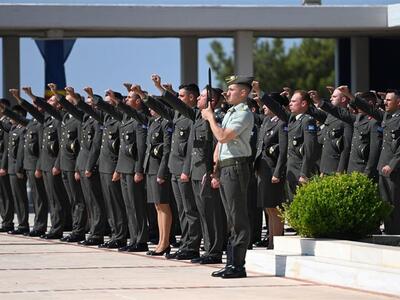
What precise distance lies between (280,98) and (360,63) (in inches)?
484

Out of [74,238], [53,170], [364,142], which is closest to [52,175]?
[53,170]

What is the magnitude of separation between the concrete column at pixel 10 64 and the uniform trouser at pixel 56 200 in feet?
27.7

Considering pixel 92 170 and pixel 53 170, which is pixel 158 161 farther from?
pixel 53 170

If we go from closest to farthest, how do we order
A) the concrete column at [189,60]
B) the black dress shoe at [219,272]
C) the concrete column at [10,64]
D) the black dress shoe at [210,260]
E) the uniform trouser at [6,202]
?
the black dress shoe at [219,272]
the black dress shoe at [210,260]
the uniform trouser at [6,202]
the concrete column at [10,64]
the concrete column at [189,60]

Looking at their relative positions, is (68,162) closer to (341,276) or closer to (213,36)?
(341,276)

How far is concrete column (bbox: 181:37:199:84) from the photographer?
28984mm

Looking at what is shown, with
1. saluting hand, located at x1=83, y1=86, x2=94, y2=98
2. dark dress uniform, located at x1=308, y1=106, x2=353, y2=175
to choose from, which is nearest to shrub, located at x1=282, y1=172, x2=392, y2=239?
dark dress uniform, located at x1=308, y1=106, x2=353, y2=175

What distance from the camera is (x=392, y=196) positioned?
16141mm

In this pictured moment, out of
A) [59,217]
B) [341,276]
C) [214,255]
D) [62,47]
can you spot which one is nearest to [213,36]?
[62,47]

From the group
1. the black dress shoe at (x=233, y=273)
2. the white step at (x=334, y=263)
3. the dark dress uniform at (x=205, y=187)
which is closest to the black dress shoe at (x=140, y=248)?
the dark dress uniform at (x=205, y=187)

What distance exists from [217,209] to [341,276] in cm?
302

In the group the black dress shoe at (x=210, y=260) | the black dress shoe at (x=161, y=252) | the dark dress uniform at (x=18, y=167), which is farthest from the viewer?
the dark dress uniform at (x=18, y=167)

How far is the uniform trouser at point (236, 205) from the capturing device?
527 inches

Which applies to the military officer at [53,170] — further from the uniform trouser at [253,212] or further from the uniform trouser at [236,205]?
the uniform trouser at [236,205]
